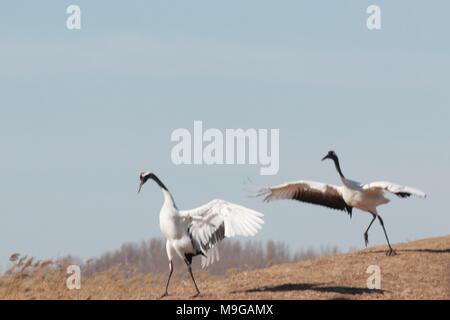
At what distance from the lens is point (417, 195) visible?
2194 centimetres

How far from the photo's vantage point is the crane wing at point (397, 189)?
21922 mm

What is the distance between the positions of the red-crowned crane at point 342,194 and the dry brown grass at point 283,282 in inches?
47.5

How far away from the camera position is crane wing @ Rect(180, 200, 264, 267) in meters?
18.0

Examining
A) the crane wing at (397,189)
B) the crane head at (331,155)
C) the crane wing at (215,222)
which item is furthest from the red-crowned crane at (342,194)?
the crane wing at (215,222)

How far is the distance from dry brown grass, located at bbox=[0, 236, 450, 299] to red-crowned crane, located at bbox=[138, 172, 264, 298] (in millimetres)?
931

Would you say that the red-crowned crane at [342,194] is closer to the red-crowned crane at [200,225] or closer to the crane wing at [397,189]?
the crane wing at [397,189]

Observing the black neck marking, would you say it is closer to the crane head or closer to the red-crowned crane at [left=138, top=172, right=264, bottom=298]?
the red-crowned crane at [left=138, top=172, right=264, bottom=298]

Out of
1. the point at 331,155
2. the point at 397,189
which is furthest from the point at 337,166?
the point at 397,189

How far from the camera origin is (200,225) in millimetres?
18234

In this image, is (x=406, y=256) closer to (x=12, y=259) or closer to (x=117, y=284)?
(x=117, y=284)
